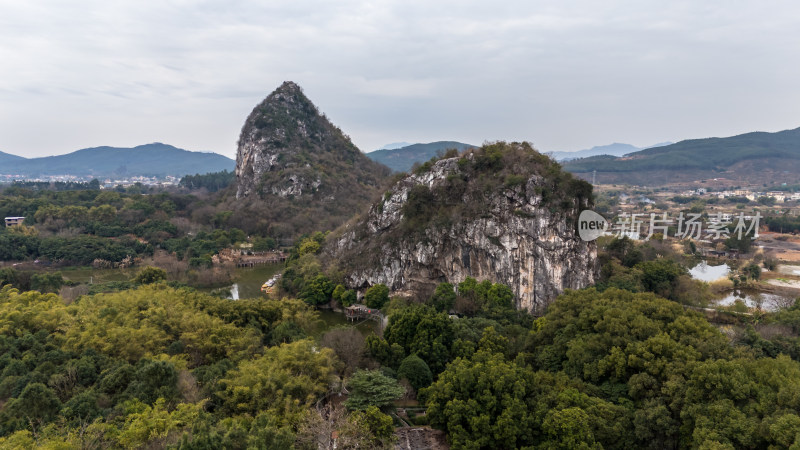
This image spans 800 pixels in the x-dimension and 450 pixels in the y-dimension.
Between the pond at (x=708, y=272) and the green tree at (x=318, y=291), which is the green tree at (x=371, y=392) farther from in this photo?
the pond at (x=708, y=272)

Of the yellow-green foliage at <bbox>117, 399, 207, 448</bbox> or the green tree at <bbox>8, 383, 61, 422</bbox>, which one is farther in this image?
the green tree at <bbox>8, 383, 61, 422</bbox>

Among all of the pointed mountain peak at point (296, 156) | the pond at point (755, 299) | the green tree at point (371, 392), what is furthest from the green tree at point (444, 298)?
the pointed mountain peak at point (296, 156)

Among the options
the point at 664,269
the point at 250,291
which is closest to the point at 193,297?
the point at 250,291

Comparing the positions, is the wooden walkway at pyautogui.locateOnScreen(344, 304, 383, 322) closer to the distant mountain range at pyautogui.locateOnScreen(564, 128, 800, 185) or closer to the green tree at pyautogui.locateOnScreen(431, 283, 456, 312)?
the green tree at pyautogui.locateOnScreen(431, 283, 456, 312)

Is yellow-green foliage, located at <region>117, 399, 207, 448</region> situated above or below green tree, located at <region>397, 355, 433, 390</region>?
above

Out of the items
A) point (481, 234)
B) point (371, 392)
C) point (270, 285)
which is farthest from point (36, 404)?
point (481, 234)

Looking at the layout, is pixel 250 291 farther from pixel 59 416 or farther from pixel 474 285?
pixel 59 416

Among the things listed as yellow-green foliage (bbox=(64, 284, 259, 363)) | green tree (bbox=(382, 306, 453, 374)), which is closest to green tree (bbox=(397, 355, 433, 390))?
green tree (bbox=(382, 306, 453, 374))
